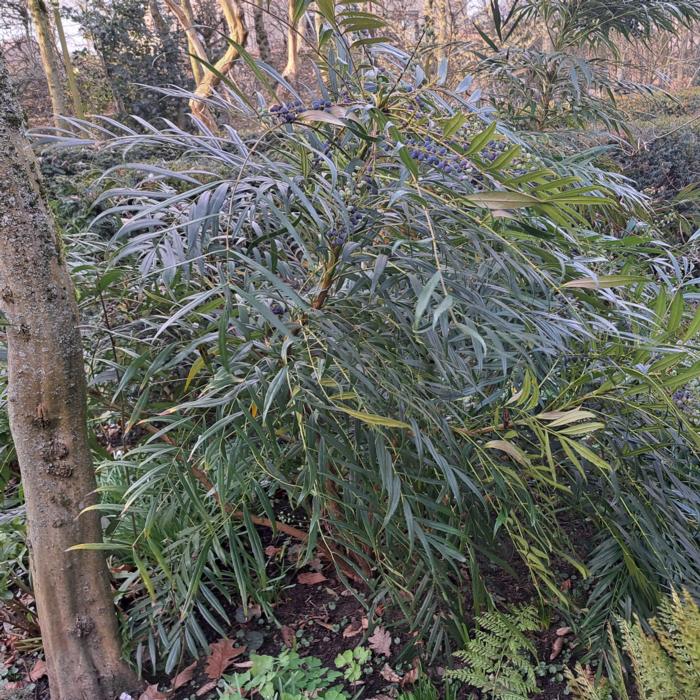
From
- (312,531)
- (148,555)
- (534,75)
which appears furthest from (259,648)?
(534,75)

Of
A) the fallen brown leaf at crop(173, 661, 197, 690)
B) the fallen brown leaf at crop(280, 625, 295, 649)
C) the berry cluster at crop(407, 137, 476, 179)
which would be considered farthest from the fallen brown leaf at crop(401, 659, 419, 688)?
the berry cluster at crop(407, 137, 476, 179)

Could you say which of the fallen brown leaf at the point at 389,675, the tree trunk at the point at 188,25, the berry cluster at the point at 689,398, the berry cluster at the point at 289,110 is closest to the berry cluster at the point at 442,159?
the berry cluster at the point at 289,110

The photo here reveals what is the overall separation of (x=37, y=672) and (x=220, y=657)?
0.55 m

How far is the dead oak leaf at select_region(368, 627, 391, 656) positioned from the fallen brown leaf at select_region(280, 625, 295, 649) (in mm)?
225

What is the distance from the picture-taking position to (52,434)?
130cm

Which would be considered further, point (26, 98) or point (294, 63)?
point (26, 98)

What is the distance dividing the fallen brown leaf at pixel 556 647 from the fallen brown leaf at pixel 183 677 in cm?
95

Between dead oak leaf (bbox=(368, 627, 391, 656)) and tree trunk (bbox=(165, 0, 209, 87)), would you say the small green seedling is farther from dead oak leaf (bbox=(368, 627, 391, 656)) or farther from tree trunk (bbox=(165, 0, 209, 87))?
tree trunk (bbox=(165, 0, 209, 87))

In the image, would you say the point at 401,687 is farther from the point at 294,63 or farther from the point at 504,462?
the point at 294,63

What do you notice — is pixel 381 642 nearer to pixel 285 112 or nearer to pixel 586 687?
pixel 586 687

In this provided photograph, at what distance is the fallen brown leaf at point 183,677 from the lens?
1508 mm

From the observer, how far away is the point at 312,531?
1.19 metres

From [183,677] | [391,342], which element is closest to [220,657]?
[183,677]

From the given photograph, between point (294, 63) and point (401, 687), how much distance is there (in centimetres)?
781
